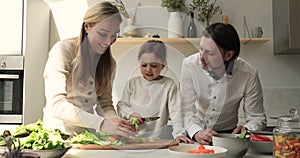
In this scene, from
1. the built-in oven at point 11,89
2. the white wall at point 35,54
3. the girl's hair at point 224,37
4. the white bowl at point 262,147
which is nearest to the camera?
the white bowl at point 262,147

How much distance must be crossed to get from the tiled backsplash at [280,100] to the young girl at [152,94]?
153 centimetres

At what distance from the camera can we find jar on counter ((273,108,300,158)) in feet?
3.38

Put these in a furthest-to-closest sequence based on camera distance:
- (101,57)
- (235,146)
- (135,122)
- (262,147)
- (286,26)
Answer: (286,26) < (101,57) < (135,122) < (262,147) < (235,146)

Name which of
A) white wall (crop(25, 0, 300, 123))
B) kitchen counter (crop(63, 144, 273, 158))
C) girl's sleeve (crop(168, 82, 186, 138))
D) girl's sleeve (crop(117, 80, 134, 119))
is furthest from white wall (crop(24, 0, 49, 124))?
kitchen counter (crop(63, 144, 273, 158))

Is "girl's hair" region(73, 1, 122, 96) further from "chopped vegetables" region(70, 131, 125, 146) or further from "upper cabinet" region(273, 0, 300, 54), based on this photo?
"upper cabinet" region(273, 0, 300, 54)

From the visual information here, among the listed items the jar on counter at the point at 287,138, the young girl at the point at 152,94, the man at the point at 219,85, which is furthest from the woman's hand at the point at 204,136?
the jar on counter at the point at 287,138

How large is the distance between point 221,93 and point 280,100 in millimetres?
1241

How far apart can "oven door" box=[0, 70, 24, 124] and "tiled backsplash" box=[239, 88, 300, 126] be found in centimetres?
191

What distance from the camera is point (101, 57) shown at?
1.71 metres

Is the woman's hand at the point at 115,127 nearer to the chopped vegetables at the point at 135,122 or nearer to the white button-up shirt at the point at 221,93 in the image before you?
the chopped vegetables at the point at 135,122

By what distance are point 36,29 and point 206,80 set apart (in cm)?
143

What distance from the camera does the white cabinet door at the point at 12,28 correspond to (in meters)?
2.54

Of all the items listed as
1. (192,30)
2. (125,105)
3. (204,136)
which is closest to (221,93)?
→ (204,136)

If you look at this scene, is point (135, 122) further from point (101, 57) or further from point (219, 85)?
point (219, 85)
